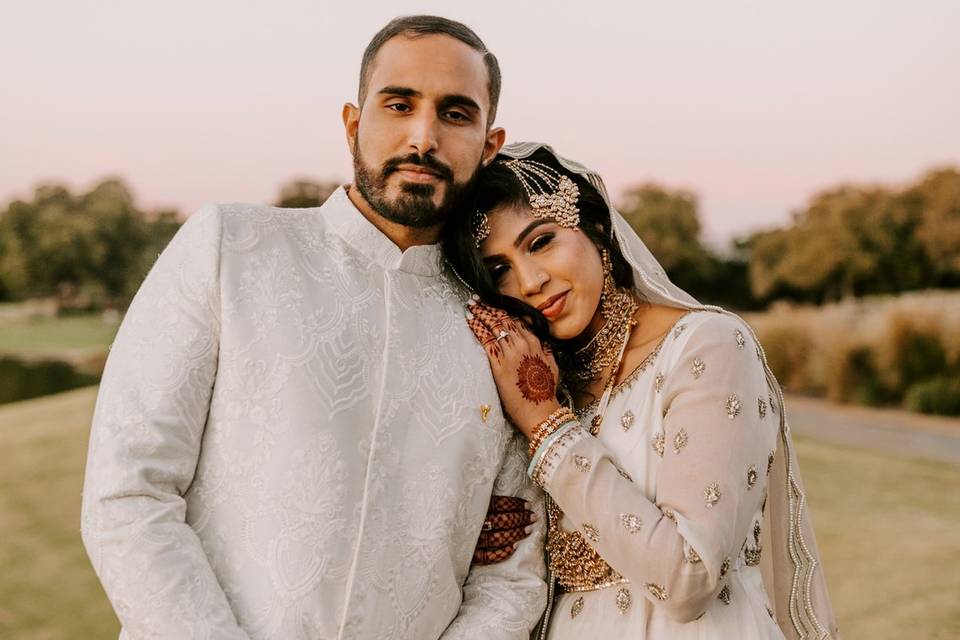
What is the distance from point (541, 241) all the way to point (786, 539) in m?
1.08

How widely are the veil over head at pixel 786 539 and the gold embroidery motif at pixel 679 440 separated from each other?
44 centimetres

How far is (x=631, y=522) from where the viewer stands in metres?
1.99

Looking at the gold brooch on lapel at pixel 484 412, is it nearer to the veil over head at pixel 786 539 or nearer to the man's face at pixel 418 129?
the man's face at pixel 418 129

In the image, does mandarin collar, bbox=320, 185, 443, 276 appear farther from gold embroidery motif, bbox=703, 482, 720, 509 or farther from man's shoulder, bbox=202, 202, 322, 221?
gold embroidery motif, bbox=703, 482, 720, 509

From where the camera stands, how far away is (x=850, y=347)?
12.1m

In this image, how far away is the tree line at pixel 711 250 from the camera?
55.5ft

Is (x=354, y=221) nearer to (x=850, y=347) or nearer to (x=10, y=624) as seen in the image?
(x=10, y=624)

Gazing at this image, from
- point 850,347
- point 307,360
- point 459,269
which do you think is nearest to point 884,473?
point 850,347

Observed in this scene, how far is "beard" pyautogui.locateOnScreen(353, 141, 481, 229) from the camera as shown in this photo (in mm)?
1969

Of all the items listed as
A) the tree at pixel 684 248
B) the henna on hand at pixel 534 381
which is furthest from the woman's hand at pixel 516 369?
the tree at pixel 684 248

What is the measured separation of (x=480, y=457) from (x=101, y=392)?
0.81 metres

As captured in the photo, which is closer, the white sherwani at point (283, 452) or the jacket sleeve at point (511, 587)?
the white sherwani at point (283, 452)

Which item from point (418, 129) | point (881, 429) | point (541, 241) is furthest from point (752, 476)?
point (881, 429)

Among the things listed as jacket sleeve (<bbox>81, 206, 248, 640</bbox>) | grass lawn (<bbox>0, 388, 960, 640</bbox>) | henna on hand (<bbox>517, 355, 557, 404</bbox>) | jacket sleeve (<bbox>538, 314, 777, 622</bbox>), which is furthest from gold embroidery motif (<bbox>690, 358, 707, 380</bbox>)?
grass lawn (<bbox>0, 388, 960, 640</bbox>)
